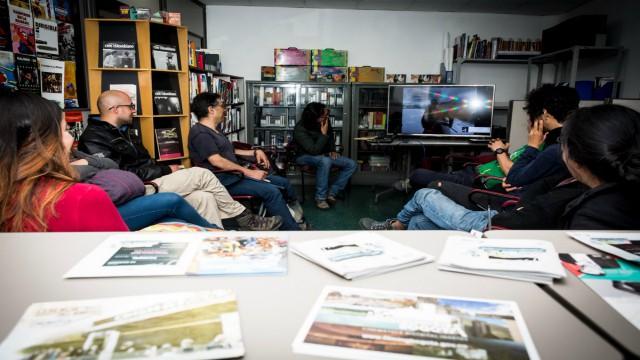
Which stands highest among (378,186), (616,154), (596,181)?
(616,154)

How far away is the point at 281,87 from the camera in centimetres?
551

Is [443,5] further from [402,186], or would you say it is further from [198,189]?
[198,189]

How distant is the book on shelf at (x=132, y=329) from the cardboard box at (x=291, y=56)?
5.04 meters

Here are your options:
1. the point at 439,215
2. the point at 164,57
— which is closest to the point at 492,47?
the point at 439,215

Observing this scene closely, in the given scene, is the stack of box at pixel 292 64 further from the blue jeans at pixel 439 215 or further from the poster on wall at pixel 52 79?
the blue jeans at pixel 439 215

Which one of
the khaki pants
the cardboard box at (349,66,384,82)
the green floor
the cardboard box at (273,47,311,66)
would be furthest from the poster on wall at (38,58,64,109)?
the cardboard box at (349,66,384,82)

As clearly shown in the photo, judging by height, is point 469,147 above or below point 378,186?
above

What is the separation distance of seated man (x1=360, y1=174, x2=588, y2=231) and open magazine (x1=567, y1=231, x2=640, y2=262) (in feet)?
1.12

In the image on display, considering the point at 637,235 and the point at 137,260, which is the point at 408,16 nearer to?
the point at 637,235

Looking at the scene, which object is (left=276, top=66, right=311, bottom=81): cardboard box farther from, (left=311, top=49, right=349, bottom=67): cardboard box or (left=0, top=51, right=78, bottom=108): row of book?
(left=0, top=51, right=78, bottom=108): row of book

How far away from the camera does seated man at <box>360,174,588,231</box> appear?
5.78ft

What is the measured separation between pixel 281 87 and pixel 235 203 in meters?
2.85

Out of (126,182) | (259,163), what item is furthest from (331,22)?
(126,182)

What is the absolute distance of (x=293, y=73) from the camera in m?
5.42
